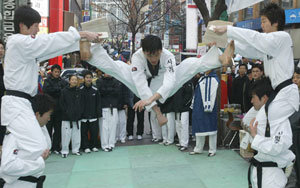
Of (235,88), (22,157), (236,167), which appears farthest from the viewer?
(235,88)

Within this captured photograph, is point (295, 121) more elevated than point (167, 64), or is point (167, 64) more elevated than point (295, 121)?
point (167, 64)

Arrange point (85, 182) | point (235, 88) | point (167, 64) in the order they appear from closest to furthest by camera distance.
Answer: point (167, 64)
point (85, 182)
point (235, 88)

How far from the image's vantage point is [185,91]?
792 centimetres

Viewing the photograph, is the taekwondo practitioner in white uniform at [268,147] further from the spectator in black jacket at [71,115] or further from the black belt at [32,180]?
the spectator in black jacket at [71,115]

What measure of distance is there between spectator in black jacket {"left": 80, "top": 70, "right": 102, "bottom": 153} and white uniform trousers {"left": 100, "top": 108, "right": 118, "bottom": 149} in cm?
16

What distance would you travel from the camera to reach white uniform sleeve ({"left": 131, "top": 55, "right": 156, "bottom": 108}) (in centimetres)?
381

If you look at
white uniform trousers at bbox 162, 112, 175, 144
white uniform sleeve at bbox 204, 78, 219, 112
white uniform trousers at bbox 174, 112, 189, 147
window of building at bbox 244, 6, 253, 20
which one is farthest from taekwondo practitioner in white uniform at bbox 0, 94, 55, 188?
window of building at bbox 244, 6, 253, 20

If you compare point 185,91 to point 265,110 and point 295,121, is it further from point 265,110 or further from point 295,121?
point 265,110

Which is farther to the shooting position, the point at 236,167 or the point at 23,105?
the point at 236,167

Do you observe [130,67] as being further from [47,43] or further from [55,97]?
[55,97]

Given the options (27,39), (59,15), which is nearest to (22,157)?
(27,39)

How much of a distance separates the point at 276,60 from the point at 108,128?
17.7ft

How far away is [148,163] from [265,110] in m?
4.05

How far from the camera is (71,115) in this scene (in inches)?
288
